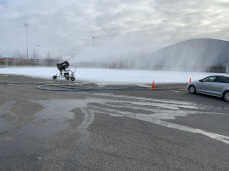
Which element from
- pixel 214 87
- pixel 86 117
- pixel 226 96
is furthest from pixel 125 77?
pixel 86 117

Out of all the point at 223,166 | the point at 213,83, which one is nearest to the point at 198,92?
the point at 213,83

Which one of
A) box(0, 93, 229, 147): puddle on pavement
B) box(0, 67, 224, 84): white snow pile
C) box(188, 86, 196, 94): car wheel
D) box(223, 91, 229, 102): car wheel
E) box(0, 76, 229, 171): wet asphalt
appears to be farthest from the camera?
box(0, 67, 224, 84): white snow pile

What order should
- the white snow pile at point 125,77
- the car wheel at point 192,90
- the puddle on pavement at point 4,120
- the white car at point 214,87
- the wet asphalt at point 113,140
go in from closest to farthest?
the wet asphalt at point 113,140 < the puddle on pavement at point 4,120 < the white car at point 214,87 < the car wheel at point 192,90 < the white snow pile at point 125,77

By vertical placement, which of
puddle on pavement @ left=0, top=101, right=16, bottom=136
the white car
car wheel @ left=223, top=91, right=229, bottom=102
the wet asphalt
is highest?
the white car

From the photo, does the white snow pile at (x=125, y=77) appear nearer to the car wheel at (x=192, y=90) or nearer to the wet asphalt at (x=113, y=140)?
the car wheel at (x=192, y=90)

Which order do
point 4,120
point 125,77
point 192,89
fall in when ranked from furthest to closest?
point 125,77
point 192,89
point 4,120

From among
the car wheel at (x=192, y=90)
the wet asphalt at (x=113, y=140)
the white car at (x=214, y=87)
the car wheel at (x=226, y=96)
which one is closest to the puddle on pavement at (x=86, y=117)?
the wet asphalt at (x=113, y=140)

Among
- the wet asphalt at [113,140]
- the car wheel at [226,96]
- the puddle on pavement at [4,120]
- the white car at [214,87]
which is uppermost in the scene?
the white car at [214,87]

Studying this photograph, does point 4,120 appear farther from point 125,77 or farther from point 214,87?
point 125,77

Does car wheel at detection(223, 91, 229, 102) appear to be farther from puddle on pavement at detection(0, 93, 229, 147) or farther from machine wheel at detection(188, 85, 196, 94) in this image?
puddle on pavement at detection(0, 93, 229, 147)

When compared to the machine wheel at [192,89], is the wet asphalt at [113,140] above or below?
below

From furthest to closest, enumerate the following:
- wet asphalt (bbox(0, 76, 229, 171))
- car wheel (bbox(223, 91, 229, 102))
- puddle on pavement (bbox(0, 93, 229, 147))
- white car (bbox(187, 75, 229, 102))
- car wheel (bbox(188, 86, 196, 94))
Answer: car wheel (bbox(188, 86, 196, 94)) < white car (bbox(187, 75, 229, 102)) < car wheel (bbox(223, 91, 229, 102)) < puddle on pavement (bbox(0, 93, 229, 147)) < wet asphalt (bbox(0, 76, 229, 171))

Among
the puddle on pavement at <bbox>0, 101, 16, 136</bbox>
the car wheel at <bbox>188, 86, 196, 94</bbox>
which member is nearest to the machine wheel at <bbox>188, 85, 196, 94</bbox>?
the car wheel at <bbox>188, 86, 196, 94</bbox>

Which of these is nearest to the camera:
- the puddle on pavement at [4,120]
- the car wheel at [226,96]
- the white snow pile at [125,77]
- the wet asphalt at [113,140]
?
the wet asphalt at [113,140]
